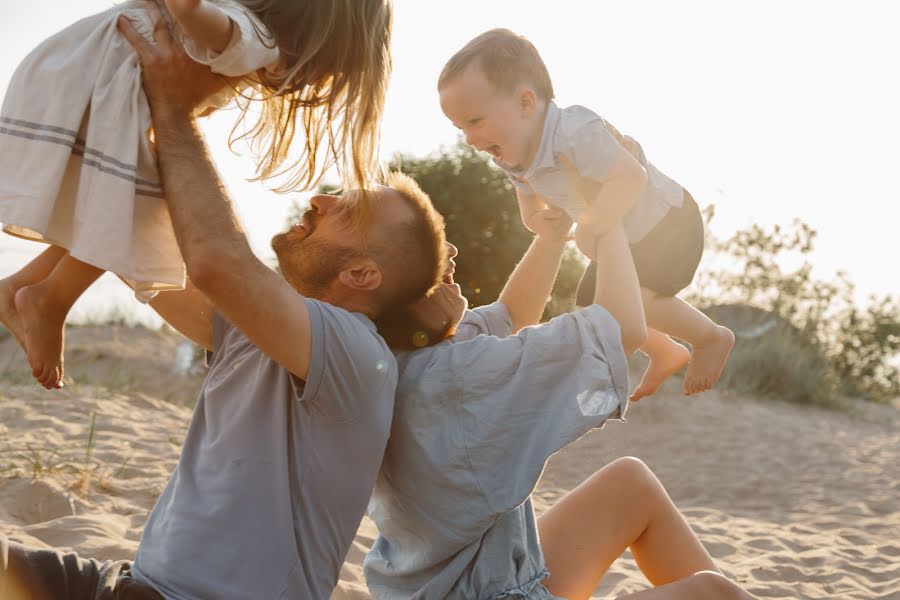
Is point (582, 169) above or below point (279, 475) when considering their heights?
above

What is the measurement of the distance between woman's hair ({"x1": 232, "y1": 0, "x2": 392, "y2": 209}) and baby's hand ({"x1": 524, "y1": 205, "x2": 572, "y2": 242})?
763mm

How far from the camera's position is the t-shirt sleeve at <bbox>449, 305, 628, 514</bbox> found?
6.63 ft

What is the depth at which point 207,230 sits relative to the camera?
1747mm

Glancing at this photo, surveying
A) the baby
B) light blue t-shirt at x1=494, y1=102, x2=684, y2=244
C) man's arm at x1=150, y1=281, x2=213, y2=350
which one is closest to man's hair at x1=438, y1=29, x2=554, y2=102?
the baby

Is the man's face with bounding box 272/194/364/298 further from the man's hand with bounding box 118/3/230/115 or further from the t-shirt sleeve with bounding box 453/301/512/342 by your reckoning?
the t-shirt sleeve with bounding box 453/301/512/342

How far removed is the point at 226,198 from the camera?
1825mm

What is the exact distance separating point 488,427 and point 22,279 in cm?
109

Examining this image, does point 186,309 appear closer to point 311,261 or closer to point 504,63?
point 311,261

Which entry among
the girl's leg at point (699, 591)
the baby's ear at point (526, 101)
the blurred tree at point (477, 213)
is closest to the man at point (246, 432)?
the girl's leg at point (699, 591)

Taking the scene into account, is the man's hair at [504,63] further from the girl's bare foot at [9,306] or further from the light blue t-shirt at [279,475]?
the girl's bare foot at [9,306]

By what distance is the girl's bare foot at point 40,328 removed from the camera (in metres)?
1.95

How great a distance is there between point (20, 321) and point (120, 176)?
0.48 m

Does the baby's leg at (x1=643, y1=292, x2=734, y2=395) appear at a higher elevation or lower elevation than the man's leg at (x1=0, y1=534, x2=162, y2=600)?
higher

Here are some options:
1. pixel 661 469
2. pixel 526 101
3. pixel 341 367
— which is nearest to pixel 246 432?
pixel 341 367
